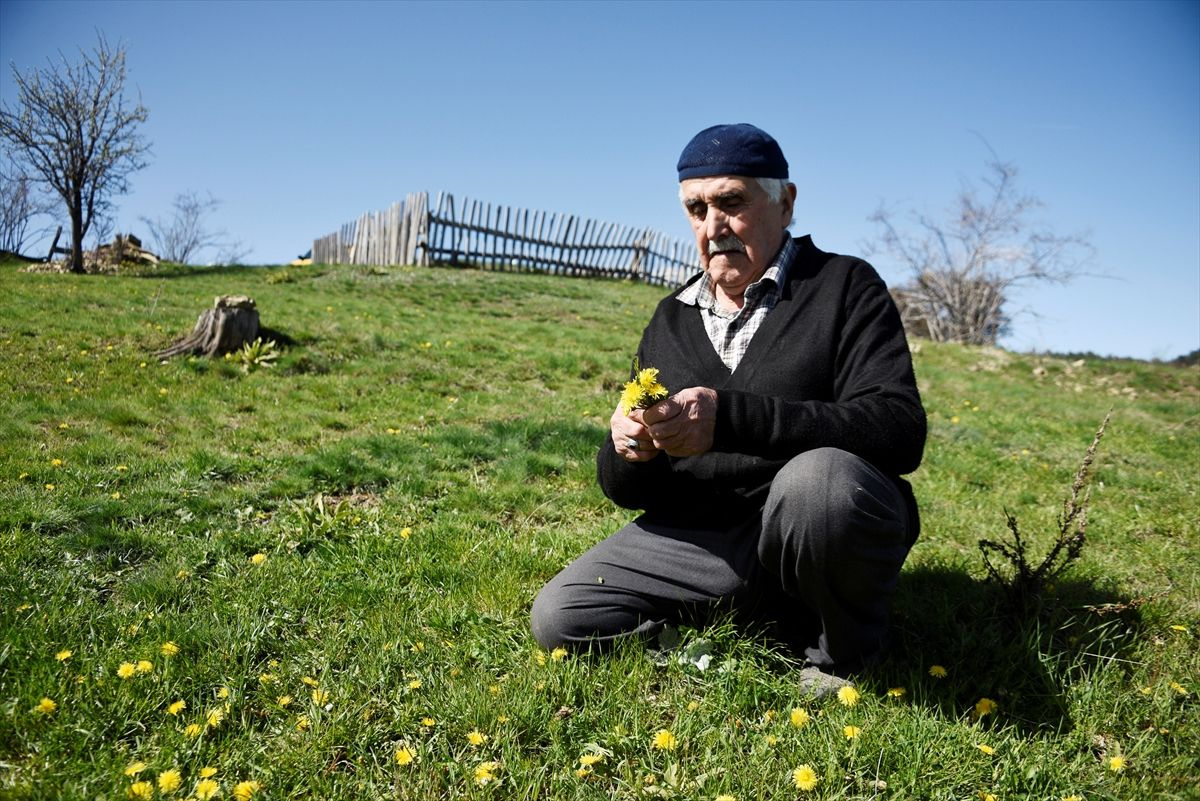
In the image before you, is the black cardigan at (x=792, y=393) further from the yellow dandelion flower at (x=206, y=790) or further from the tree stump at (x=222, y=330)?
the tree stump at (x=222, y=330)

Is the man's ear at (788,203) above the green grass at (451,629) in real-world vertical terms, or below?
above

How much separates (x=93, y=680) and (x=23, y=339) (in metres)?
6.72

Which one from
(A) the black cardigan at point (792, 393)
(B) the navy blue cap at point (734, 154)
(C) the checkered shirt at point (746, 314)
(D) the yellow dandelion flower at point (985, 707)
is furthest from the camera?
(C) the checkered shirt at point (746, 314)

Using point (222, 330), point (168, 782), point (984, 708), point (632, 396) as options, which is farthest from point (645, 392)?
point (222, 330)

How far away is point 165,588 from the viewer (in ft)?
9.37

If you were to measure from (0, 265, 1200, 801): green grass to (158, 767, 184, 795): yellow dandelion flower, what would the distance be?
0.26 feet

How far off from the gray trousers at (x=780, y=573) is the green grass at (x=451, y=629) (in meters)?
0.13

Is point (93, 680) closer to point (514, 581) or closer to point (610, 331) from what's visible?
point (514, 581)

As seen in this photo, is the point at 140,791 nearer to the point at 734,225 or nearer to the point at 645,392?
the point at 645,392

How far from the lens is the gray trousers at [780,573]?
2.04 metres

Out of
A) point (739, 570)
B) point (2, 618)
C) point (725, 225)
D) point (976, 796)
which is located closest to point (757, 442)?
point (739, 570)

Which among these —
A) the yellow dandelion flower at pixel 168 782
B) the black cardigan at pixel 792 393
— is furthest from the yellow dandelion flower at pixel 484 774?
the black cardigan at pixel 792 393

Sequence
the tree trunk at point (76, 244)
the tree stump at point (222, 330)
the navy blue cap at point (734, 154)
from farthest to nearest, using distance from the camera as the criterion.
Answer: the tree trunk at point (76, 244) → the tree stump at point (222, 330) → the navy blue cap at point (734, 154)

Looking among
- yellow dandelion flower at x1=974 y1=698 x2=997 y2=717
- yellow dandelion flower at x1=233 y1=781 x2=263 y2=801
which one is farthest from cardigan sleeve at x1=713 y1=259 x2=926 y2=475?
yellow dandelion flower at x1=233 y1=781 x2=263 y2=801
